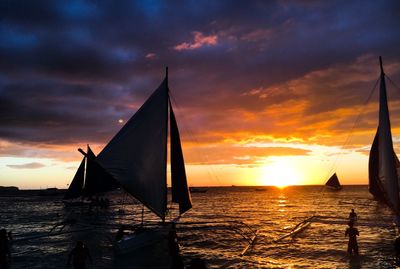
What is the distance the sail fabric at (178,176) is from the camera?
1002 inches

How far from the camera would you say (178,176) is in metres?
25.9

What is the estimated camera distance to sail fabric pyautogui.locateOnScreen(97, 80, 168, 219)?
2473 cm

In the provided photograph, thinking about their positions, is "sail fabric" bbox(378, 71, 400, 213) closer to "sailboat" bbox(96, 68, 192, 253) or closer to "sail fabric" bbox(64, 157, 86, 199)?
"sailboat" bbox(96, 68, 192, 253)

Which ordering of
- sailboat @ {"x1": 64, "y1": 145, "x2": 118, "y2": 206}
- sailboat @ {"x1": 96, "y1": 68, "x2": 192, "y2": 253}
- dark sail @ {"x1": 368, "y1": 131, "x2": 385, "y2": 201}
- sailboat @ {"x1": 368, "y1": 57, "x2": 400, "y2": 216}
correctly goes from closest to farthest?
sailboat @ {"x1": 368, "y1": 57, "x2": 400, "y2": 216}
dark sail @ {"x1": 368, "y1": 131, "x2": 385, "y2": 201}
sailboat @ {"x1": 96, "y1": 68, "x2": 192, "y2": 253}
sailboat @ {"x1": 64, "y1": 145, "x2": 118, "y2": 206}

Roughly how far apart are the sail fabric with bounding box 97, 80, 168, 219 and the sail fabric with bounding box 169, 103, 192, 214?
37.4 inches

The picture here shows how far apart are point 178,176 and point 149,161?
2444mm

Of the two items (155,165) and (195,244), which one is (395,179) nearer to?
(155,165)

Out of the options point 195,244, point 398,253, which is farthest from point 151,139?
point 398,253

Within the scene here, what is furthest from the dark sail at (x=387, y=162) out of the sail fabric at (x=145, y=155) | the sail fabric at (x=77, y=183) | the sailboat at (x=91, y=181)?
the sail fabric at (x=77, y=183)

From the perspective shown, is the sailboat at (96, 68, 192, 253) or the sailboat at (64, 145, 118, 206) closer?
the sailboat at (96, 68, 192, 253)

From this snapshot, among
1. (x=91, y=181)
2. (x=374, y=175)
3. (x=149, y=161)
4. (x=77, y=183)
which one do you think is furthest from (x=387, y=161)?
(x=77, y=183)

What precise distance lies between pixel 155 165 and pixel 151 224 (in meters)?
5.22

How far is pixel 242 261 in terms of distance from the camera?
25.2 meters

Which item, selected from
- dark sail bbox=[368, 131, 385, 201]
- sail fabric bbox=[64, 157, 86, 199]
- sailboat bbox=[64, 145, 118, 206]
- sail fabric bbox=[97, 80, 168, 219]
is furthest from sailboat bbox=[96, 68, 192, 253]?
sail fabric bbox=[64, 157, 86, 199]
